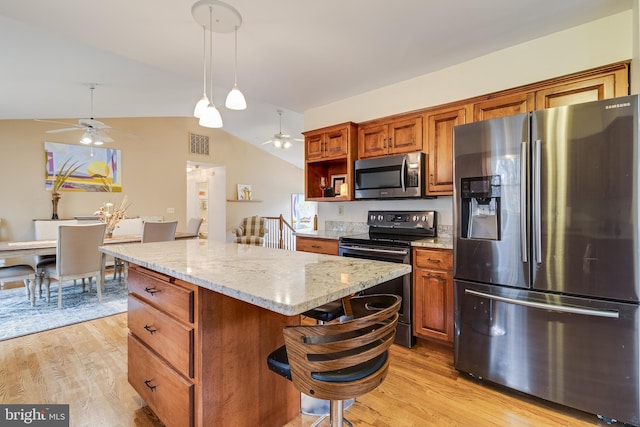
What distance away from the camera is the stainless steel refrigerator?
1.60 m

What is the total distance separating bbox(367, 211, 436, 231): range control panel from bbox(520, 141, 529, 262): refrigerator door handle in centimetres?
111

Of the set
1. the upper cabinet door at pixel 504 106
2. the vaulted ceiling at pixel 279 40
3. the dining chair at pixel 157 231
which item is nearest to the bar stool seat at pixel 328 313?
the vaulted ceiling at pixel 279 40

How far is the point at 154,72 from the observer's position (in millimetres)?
3668

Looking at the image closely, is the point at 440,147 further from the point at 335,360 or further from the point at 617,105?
the point at 335,360

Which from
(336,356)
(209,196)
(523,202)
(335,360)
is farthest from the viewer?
(209,196)

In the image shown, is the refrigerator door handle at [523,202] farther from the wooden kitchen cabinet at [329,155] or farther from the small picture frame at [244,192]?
the small picture frame at [244,192]

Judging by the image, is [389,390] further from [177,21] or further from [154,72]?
[154,72]

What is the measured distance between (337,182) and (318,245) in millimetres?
965

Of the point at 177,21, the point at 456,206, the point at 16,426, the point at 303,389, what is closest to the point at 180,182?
the point at 177,21

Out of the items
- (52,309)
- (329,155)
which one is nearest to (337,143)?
(329,155)

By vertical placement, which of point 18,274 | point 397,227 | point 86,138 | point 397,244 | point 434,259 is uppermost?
point 86,138

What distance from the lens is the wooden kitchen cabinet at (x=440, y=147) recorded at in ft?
8.83

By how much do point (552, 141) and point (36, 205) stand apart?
6.93 m

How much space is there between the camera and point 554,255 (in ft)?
5.80
